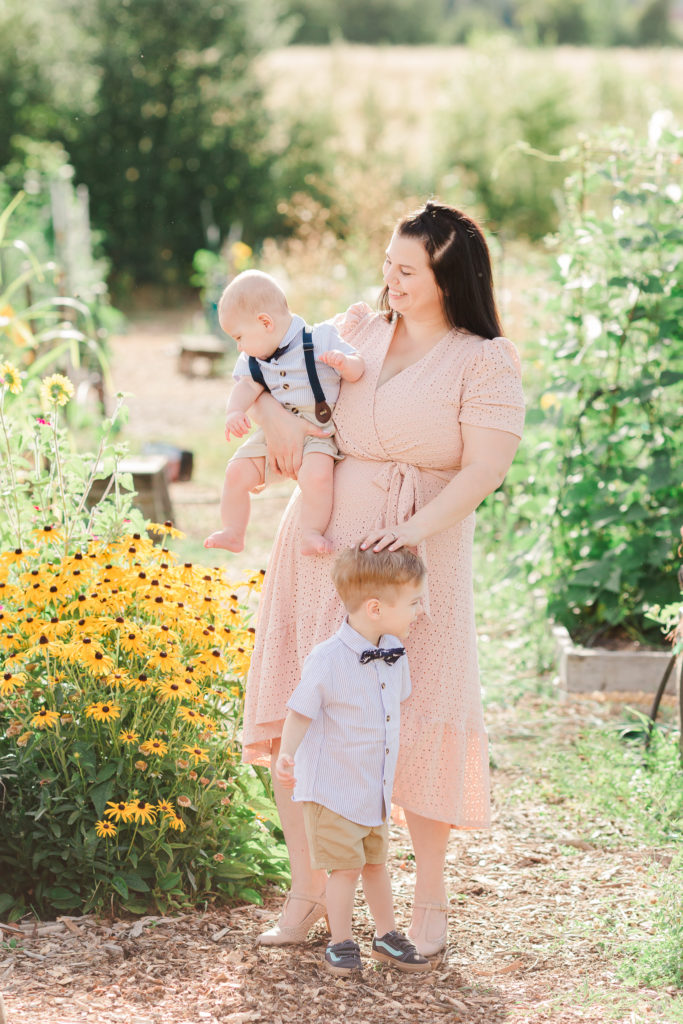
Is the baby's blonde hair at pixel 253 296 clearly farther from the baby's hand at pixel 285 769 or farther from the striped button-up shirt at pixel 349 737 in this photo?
the baby's hand at pixel 285 769

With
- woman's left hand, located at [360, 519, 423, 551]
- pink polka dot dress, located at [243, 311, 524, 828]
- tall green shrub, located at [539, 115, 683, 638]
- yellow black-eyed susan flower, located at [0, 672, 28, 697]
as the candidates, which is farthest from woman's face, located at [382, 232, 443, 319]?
tall green shrub, located at [539, 115, 683, 638]

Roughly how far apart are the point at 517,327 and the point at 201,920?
6.87m

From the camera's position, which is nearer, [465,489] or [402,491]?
[465,489]

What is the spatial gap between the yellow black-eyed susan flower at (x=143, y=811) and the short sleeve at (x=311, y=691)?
0.45 metres

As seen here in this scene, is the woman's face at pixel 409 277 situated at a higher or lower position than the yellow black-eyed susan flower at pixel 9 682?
higher

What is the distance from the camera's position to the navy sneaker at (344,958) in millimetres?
2641

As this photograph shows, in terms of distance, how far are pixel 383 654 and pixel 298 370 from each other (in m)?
0.67

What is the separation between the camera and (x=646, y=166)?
15.7 ft

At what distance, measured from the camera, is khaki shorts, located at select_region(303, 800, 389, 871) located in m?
2.58

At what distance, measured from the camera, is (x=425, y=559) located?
2730mm

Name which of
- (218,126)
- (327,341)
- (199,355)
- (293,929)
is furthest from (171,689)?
(218,126)

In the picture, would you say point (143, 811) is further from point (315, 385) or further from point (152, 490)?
point (152, 490)

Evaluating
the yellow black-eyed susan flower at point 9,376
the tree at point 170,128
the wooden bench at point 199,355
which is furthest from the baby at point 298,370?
the tree at point 170,128

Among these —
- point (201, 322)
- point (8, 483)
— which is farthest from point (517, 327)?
point (8, 483)
